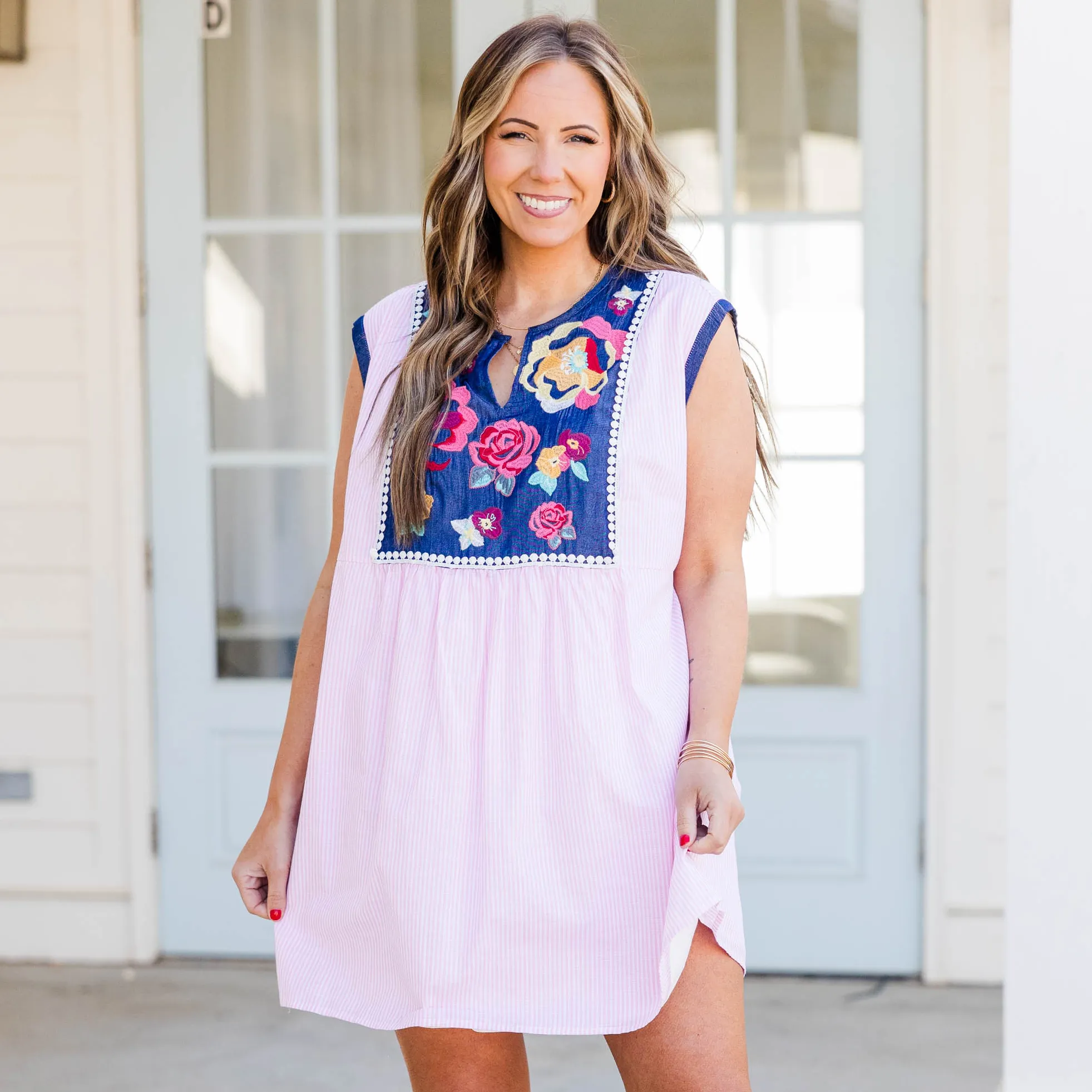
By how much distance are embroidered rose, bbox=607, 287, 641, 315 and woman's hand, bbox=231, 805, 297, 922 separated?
0.63 m

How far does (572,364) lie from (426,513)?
0.68 ft

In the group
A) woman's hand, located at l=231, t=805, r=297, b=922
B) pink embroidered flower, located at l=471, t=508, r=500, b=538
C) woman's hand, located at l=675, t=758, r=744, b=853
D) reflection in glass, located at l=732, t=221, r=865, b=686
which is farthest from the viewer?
reflection in glass, located at l=732, t=221, r=865, b=686

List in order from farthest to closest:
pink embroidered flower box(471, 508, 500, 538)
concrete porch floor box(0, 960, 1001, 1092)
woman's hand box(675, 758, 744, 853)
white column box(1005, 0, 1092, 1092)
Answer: concrete porch floor box(0, 960, 1001, 1092) → pink embroidered flower box(471, 508, 500, 538) → woman's hand box(675, 758, 744, 853) → white column box(1005, 0, 1092, 1092)

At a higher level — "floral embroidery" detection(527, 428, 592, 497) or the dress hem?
"floral embroidery" detection(527, 428, 592, 497)

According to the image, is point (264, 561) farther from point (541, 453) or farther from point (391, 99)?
point (541, 453)

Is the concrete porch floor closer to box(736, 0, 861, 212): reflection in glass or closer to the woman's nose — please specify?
box(736, 0, 861, 212): reflection in glass

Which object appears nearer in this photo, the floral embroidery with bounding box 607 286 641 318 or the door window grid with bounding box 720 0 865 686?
the floral embroidery with bounding box 607 286 641 318

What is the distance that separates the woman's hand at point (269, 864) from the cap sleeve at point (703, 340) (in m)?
0.62

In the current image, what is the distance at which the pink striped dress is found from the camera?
1.26 meters

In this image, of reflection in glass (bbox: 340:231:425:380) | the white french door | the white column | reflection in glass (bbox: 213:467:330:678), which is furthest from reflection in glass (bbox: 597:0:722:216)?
the white column

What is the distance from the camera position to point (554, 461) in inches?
50.7

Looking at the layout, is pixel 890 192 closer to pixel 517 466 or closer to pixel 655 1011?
pixel 517 466

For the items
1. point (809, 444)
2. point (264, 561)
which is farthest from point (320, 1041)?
point (809, 444)

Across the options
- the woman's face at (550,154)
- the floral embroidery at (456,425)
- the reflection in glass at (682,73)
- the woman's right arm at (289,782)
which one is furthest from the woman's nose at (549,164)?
the reflection in glass at (682,73)
